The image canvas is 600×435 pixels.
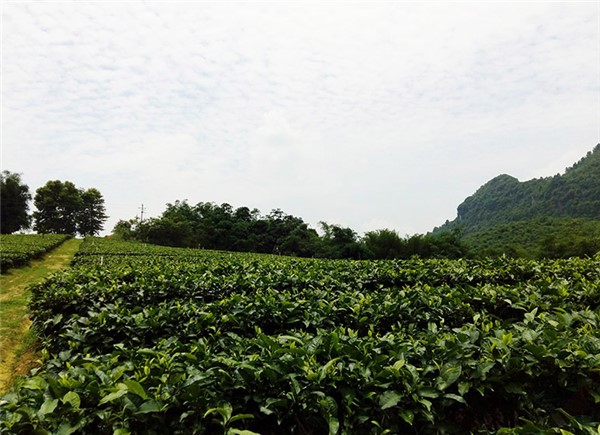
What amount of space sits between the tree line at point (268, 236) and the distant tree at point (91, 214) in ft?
10.3

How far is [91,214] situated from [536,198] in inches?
2597

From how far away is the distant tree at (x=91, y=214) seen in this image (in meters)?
55.7

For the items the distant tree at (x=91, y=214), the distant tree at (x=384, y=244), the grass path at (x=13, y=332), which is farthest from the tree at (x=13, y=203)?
the distant tree at (x=384, y=244)

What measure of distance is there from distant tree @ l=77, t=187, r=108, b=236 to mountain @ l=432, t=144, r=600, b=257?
51.4 m

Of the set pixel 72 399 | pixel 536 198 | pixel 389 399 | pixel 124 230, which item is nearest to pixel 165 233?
pixel 124 230

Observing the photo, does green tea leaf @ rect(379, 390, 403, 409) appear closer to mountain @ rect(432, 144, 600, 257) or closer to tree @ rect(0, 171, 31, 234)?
mountain @ rect(432, 144, 600, 257)

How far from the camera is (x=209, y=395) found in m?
1.78

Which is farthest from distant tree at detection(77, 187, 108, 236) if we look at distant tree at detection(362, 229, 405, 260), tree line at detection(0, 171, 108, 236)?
distant tree at detection(362, 229, 405, 260)

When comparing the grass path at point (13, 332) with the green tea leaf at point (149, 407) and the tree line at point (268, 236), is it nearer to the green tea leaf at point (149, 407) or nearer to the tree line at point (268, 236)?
the green tea leaf at point (149, 407)

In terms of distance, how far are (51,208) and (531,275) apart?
5990 cm

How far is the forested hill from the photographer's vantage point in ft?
139

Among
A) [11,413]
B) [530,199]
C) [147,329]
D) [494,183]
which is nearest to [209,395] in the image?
Result: [11,413]

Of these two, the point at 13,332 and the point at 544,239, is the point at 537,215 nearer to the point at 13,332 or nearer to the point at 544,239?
the point at 544,239

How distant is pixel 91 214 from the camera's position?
57438mm
